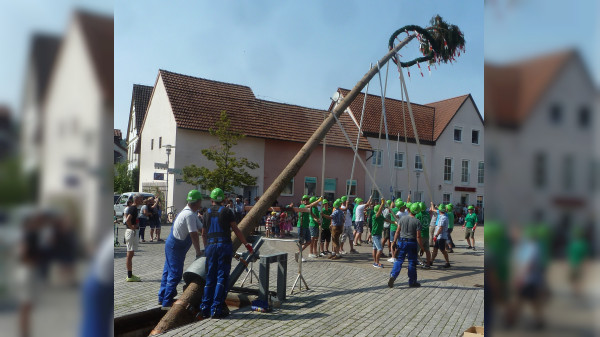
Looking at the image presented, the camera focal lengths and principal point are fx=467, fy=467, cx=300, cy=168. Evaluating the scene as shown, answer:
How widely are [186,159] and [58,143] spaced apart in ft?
81.1

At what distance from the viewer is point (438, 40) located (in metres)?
9.31

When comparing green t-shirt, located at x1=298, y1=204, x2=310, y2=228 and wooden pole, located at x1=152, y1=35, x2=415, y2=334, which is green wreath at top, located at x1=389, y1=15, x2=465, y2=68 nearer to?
wooden pole, located at x1=152, y1=35, x2=415, y2=334

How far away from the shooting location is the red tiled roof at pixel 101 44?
3.40ft

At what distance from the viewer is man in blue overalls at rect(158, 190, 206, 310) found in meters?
6.81

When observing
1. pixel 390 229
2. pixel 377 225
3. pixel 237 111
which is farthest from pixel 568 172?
pixel 237 111

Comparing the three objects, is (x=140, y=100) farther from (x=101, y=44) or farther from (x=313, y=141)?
(x=101, y=44)

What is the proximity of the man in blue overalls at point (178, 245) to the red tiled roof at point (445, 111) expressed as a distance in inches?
1183

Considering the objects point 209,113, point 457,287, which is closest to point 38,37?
point 457,287

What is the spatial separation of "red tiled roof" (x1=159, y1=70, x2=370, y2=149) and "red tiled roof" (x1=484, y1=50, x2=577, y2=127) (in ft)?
81.7

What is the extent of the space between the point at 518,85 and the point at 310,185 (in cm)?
2836

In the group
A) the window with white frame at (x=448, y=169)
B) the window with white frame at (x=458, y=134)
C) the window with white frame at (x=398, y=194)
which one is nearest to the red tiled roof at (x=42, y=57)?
the window with white frame at (x=398, y=194)

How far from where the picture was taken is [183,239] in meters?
6.96

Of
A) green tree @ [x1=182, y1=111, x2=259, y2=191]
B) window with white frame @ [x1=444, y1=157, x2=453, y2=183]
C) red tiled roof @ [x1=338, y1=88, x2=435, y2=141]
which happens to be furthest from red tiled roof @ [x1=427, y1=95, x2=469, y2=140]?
green tree @ [x1=182, y1=111, x2=259, y2=191]

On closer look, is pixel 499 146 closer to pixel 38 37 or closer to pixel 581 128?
pixel 581 128
